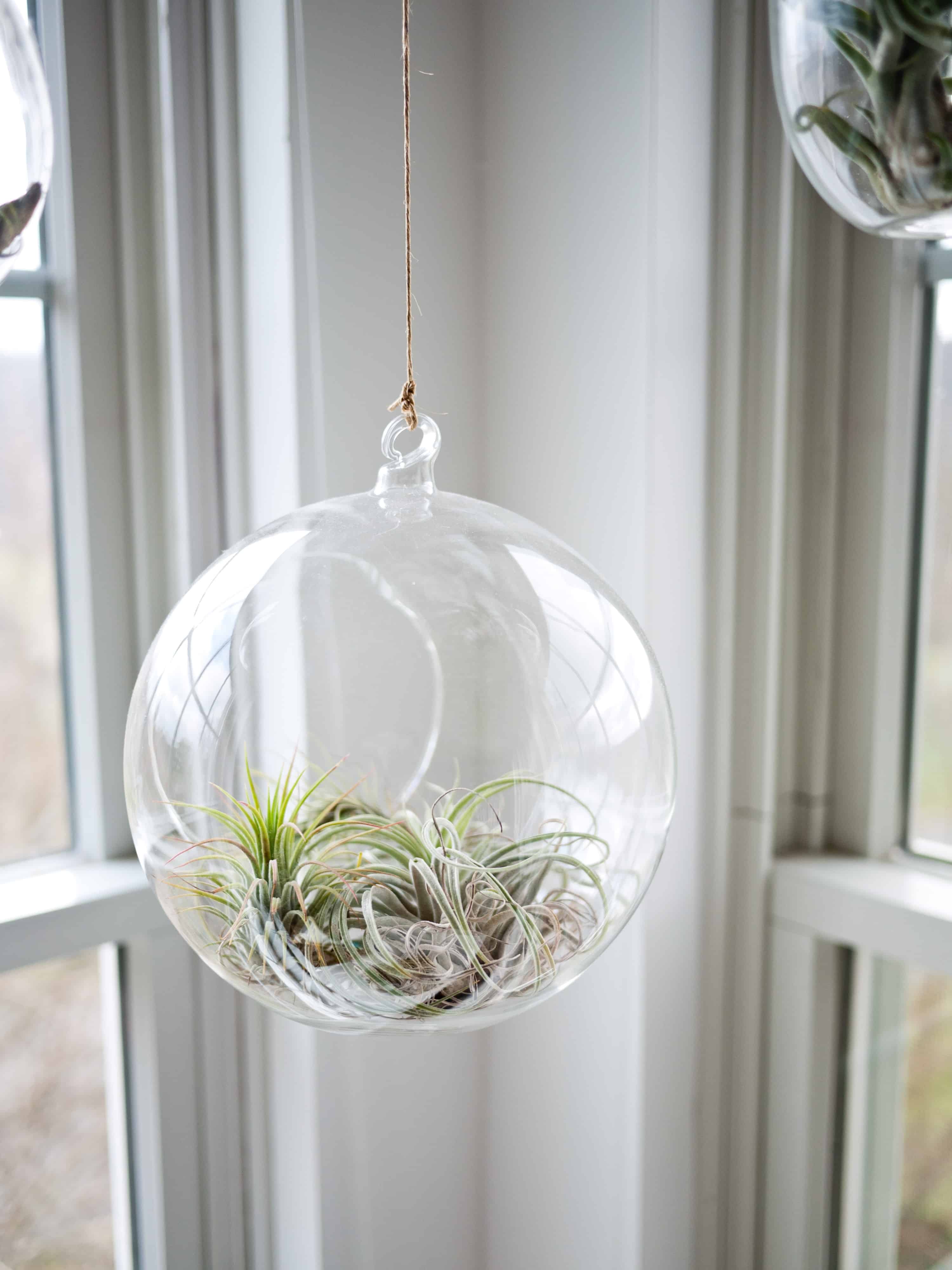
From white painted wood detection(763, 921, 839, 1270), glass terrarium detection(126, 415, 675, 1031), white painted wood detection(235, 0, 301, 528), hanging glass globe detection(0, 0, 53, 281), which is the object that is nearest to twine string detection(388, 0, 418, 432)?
glass terrarium detection(126, 415, 675, 1031)

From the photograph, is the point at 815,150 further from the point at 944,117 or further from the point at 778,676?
the point at 778,676

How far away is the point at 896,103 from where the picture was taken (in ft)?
1.51

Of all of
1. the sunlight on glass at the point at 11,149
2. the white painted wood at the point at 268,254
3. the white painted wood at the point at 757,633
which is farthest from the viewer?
the white painted wood at the point at 757,633

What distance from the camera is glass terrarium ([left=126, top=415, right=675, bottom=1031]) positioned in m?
0.48

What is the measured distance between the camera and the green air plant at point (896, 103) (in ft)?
1.47

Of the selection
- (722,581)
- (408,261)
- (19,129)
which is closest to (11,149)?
(19,129)

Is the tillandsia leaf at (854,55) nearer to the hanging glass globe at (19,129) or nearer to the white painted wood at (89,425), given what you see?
the hanging glass globe at (19,129)

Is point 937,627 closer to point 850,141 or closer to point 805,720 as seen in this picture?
point 805,720

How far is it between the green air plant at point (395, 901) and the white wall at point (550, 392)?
499 mm

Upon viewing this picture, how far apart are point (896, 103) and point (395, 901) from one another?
1.39 feet

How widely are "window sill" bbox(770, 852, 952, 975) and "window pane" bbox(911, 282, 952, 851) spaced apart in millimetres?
60

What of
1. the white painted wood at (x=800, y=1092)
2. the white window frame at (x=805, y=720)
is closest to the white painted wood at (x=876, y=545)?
the white window frame at (x=805, y=720)

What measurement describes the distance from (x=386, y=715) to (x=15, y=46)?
1.16ft

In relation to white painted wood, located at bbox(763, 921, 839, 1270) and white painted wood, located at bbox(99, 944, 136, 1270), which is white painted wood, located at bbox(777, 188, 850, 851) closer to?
white painted wood, located at bbox(763, 921, 839, 1270)
